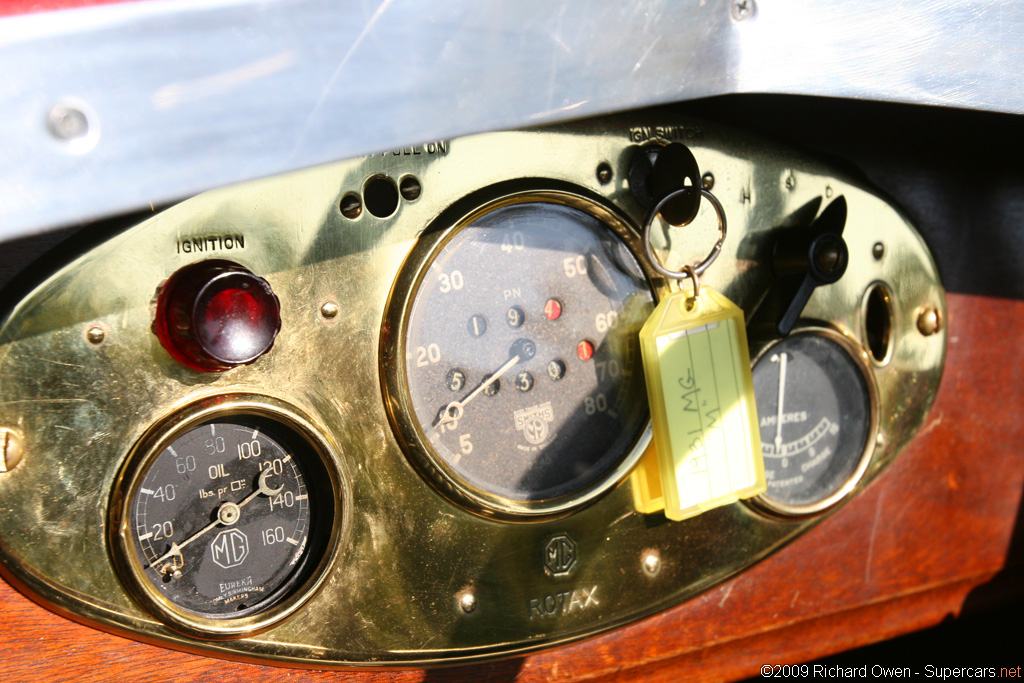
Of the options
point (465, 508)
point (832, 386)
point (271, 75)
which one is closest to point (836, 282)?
point (832, 386)

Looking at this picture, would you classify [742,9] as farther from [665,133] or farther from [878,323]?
[878,323]

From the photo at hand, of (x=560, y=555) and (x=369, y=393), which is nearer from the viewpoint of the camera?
(x=369, y=393)

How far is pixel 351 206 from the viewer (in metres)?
0.91

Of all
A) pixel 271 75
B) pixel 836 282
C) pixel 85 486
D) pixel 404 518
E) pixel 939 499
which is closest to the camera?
pixel 271 75

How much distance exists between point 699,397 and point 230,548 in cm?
57

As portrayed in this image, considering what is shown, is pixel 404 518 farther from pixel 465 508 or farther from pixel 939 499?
pixel 939 499

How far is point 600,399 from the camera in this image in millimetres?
1076

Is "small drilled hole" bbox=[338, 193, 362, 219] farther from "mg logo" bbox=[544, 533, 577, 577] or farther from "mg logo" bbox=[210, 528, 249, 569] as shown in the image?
"mg logo" bbox=[544, 533, 577, 577]

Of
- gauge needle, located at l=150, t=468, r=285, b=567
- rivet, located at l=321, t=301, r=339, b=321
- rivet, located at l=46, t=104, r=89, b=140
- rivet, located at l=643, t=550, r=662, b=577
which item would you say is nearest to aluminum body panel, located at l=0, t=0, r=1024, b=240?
rivet, located at l=46, t=104, r=89, b=140

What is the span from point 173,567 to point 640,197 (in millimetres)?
700

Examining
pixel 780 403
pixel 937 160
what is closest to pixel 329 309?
pixel 780 403

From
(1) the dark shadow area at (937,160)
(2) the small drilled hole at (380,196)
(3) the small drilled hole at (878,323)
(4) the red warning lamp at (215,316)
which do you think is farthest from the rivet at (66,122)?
Result: (3) the small drilled hole at (878,323)

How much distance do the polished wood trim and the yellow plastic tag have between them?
10.0 inches

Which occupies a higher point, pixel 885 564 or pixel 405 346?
pixel 405 346
